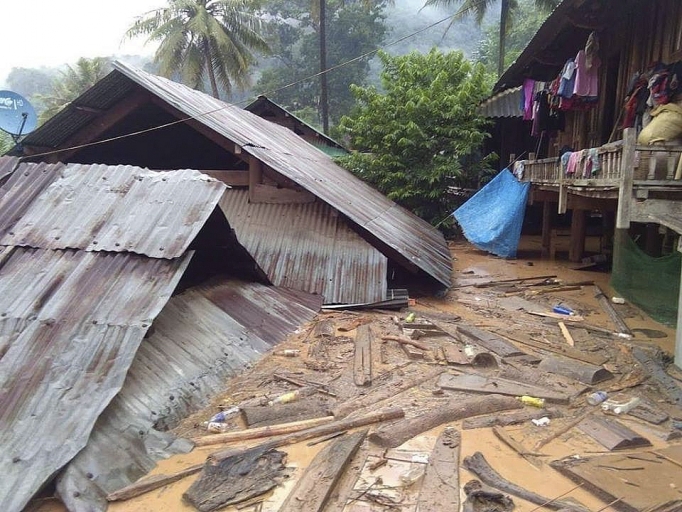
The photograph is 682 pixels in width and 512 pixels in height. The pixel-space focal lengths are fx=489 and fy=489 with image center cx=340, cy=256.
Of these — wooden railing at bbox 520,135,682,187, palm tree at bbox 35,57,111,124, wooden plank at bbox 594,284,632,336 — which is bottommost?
wooden plank at bbox 594,284,632,336

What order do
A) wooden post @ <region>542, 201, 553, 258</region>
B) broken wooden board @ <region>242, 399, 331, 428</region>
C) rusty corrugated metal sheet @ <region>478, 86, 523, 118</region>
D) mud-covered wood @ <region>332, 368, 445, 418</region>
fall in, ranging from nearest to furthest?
broken wooden board @ <region>242, 399, 331, 428</region> → mud-covered wood @ <region>332, 368, 445, 418</region> → wooden post @ <region>542, 201, 553, 258</region> → rusty corrugated metal sheet @ <region>478, 86, 523, 118</region>

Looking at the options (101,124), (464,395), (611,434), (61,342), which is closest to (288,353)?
(464,395)

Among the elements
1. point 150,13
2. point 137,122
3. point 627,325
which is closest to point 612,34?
point 627,325

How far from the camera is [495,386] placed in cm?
543

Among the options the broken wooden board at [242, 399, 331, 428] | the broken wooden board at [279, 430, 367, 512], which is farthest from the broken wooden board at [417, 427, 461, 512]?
the broken wooden board at [242, 399, 331, 428]

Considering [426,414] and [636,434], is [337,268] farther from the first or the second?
[636,434]

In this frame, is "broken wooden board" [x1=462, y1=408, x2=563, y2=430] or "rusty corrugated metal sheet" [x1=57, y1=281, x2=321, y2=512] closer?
"rusty corrugated metal sheet" [x1=57, y1=281, x2=321, y2=512]

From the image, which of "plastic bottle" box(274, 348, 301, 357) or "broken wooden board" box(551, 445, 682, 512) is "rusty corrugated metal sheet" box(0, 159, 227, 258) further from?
"broken wooden board" box(551, 445, 682, 512)

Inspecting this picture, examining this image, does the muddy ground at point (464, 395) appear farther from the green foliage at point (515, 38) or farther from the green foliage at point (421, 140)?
the green foliage at point (515, 38)

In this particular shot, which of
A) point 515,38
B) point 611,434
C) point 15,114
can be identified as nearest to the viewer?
point 611,434

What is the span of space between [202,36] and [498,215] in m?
18.0

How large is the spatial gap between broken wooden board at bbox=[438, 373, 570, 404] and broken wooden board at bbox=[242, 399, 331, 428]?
4.91ft

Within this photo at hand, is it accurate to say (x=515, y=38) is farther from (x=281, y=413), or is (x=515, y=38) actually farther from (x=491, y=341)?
(x=281, y=413)

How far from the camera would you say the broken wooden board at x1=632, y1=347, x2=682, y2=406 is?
17.2ft
